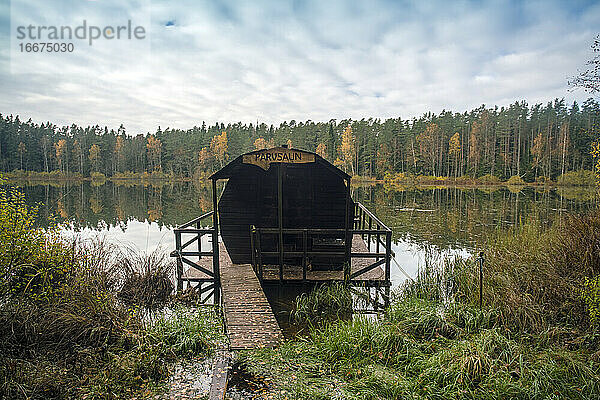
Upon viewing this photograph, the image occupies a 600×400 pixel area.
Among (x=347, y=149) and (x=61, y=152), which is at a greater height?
(x=61, y=152)

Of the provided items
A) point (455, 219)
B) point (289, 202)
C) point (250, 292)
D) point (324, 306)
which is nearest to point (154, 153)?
point (455, 219)

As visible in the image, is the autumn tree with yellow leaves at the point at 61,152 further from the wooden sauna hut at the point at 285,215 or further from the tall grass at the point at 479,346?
the tall grass at the point at 479,346

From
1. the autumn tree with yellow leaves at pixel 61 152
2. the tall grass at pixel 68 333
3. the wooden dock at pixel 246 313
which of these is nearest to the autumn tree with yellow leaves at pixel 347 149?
the autumn tree with yellow leaves at pixel 61 152

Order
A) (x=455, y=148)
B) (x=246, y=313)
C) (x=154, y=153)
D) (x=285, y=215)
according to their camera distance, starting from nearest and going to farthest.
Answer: (x=246, y=313)
(x=285, y=215)
(x=455, y=148)
(x=154, y=153)

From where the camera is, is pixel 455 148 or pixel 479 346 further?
pixel 455 148

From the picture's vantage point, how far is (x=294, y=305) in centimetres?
862

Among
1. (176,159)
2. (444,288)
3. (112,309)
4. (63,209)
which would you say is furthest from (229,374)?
(176,159)

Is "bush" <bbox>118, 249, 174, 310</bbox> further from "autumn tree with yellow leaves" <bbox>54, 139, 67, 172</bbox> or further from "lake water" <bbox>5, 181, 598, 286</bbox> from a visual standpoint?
"autumn tree with yellow leaves" <bbox>54, 139, 67, 172</bbox>

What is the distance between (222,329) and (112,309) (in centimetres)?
187

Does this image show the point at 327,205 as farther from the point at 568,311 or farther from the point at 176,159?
the point at 176,159

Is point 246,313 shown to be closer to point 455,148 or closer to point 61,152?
point 455,148

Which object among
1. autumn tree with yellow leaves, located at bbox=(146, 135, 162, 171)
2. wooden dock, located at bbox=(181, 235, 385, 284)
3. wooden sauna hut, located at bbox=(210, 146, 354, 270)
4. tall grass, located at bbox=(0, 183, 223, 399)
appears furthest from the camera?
autumn tree with yellow leaves, located at bbox=(146, 135, 162, 171)

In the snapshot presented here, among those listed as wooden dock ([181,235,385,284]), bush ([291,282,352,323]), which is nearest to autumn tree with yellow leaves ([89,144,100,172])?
wooden dock ([181,235,385,284])

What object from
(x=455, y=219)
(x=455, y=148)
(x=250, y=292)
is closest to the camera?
(x=250, y=292)
